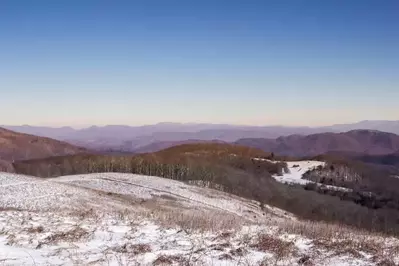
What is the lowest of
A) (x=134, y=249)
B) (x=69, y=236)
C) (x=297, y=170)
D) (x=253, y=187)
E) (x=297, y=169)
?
(x=297, y=170)

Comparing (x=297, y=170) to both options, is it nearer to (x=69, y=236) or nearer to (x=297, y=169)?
(x=297, y=169)

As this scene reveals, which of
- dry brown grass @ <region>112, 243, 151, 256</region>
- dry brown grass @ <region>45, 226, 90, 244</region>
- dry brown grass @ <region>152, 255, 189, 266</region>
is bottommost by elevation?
dry brown grass @ <region>45, 226, 90, 244</region>

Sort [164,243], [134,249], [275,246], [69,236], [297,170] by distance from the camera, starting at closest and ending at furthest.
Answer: [134,249]
[275,246]
[164,243]
[69,236]
[297,170]

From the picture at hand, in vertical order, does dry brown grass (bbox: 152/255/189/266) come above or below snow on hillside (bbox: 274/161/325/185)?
above

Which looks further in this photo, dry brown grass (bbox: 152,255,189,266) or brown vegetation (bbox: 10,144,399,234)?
brown vegetation (bbox: 10,144,399,234)

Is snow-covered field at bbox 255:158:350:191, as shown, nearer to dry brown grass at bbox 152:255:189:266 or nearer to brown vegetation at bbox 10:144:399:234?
brown vegetation at bbox 10:144:399:234

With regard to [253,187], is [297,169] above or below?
below

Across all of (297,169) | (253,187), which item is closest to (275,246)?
(253,187)

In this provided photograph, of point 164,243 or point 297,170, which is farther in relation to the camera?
point 297,170

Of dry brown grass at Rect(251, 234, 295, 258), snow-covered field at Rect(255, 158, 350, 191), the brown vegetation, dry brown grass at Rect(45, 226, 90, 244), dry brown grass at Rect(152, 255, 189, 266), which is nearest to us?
dry brown grass at Rect(152, 255, 189, 266)

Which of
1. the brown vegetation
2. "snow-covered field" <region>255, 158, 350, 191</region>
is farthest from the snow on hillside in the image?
the brown vegetation

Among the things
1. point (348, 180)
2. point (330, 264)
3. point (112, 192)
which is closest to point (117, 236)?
point (330, 264)
